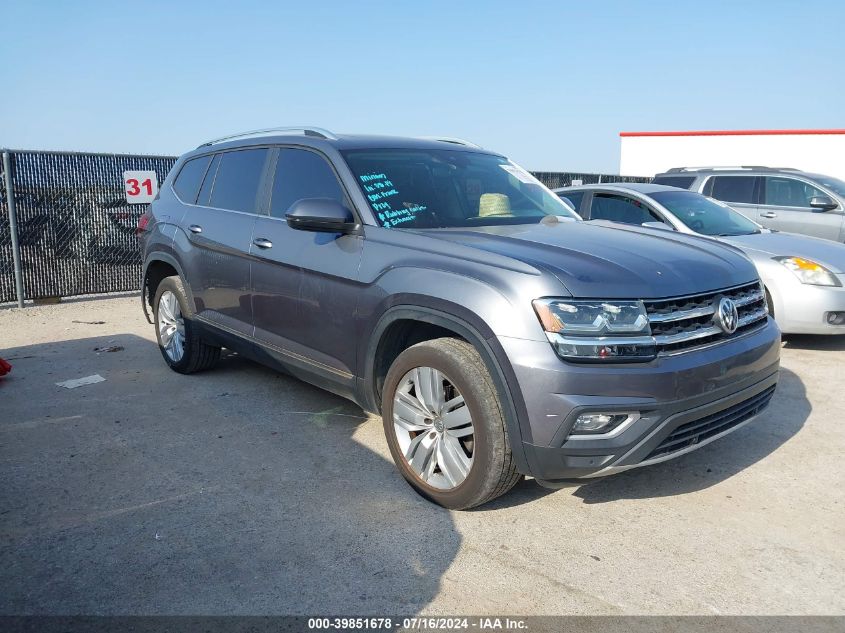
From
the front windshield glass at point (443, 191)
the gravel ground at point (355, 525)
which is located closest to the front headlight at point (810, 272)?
the gravel ground at point (355, 525)

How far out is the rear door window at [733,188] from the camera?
1011 centimetres

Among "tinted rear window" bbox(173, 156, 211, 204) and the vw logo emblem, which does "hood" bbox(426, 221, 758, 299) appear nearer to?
the vw logo emblem

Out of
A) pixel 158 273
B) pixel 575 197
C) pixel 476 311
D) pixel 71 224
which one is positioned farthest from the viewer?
pixel 71 224

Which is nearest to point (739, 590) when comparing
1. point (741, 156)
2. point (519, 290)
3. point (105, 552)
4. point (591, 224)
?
point (519, 290)

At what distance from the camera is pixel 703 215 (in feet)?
24.5

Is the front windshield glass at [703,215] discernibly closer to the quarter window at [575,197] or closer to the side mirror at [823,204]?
the quarter window at [575,197]

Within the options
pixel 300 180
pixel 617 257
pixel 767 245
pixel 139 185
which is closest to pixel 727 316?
pixel 617 257

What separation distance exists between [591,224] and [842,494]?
1984mm

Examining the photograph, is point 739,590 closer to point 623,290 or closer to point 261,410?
point 623,290

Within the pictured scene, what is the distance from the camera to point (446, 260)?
11.0 feet

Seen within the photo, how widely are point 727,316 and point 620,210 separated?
4623 millimetres

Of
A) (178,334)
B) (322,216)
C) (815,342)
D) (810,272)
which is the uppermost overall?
(322,216)

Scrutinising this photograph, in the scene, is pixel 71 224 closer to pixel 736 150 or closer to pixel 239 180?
pixel 239 180

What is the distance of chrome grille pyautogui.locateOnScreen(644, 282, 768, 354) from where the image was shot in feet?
9.87
